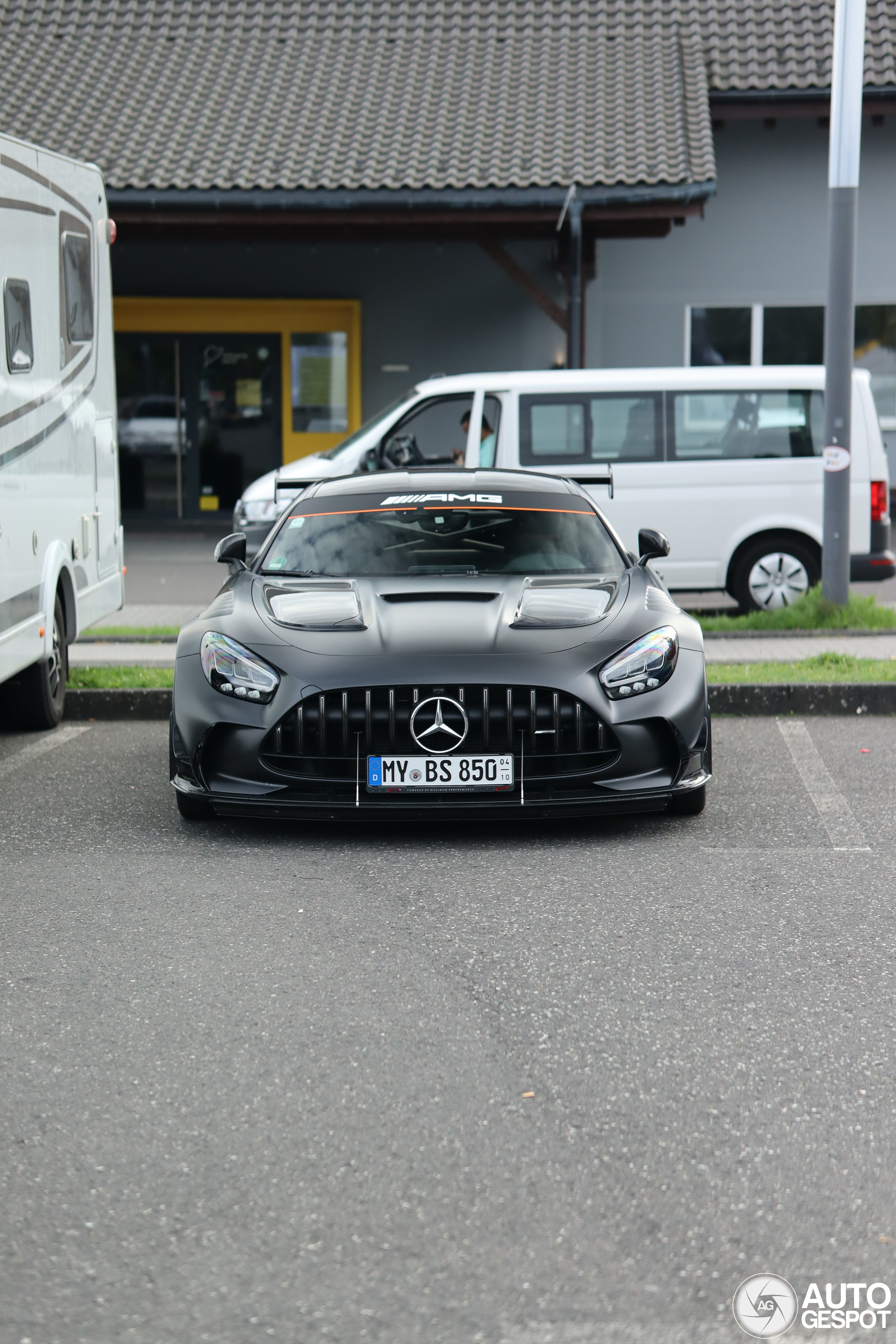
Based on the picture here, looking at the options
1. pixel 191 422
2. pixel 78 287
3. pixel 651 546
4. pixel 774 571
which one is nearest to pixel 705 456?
pixel 774 571

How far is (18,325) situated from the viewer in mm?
7484

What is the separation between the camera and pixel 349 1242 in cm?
291

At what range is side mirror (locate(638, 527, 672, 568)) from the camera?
725cm

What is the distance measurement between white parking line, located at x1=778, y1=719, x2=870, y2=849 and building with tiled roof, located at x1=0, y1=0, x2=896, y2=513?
11.2 metres

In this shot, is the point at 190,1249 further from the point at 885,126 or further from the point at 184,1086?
the point at 885,126

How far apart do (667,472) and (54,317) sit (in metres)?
5.37

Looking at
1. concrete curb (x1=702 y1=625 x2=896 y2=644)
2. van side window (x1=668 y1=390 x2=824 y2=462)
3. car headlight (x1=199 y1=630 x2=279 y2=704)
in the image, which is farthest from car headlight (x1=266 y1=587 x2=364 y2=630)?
van side window (x1=668 y1=390 x2=824 y2=462)

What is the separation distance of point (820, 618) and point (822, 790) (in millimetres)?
4190

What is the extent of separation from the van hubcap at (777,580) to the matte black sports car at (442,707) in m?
5.76

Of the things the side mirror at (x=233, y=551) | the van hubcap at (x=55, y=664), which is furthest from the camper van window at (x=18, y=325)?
the van hubcap at (x=55, y=664)

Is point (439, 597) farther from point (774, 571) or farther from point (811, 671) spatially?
point (774, 571)

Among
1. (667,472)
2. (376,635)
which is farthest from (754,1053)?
(667,472)

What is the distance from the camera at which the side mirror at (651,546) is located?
7.25 m

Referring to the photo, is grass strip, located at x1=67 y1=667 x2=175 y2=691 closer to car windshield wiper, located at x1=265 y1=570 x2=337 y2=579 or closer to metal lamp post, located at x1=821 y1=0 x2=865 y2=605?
car windshield wiper, located at x1=265 y1=570 x2=337 y2=579
